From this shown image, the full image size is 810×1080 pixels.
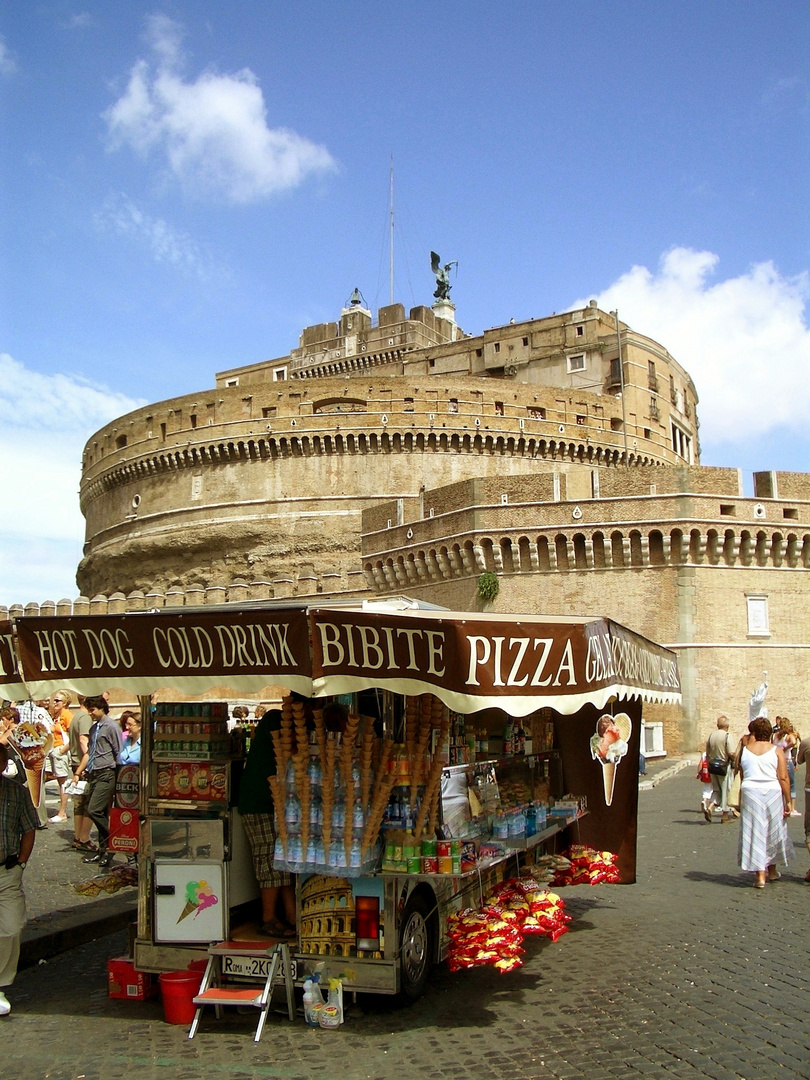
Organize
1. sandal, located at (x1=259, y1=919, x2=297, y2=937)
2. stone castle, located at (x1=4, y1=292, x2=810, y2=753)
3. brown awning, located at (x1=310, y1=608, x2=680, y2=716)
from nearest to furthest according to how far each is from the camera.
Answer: brown awning, located at (x1=310, y1=608, x2=680, y2=716) → sandal, located at (x1=259, y1=919, x2=297, y2=937) → stone castle, located at (x1=4, y1=292, x2=810, y2=753)

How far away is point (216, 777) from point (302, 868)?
71 cm

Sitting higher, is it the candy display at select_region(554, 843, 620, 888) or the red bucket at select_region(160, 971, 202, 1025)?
the candy display at select_region(554, 843, 620, 888)

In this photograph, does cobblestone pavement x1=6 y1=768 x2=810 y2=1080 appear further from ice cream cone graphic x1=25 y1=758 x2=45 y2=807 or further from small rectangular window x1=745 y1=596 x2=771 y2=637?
small rectangular window x1=745 y1=596 x2=771 y2=637

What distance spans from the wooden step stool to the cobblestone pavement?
0.10m

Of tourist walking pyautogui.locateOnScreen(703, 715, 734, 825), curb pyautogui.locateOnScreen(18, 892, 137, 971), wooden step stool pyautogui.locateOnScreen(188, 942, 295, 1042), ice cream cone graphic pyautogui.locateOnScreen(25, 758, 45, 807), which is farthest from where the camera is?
tourist walking pyautogui.locateOnScreen(703, 715, 734, 825)

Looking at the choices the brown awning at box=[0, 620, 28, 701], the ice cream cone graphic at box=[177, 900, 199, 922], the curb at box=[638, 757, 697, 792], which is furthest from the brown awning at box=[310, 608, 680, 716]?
the curb at box=[638, 757, 697, 792]

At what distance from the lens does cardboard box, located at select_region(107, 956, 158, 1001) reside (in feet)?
16.7

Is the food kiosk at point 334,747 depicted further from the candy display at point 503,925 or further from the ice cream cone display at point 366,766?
the candy display at point 503,925

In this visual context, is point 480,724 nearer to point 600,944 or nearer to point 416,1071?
point 600,944

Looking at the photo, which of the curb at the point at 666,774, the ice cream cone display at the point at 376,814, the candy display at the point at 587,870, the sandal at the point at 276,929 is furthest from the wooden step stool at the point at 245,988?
the curb at the point at 666,774

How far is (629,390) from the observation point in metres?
39.5

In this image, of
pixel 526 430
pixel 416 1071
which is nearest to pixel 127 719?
pixel 416 1071

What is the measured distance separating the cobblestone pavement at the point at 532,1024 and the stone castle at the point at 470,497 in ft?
47.6

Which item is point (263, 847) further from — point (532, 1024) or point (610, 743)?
point (610, 743)
